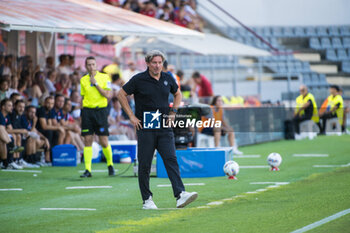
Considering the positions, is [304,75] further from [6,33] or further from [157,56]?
[157,56]

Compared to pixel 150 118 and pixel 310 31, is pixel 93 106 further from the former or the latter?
pixel 310 31

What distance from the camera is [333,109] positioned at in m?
26.2

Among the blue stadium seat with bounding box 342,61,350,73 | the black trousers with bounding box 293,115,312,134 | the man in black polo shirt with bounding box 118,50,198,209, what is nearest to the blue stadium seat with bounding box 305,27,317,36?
the blue stadium seat with bounding box 342,61,350,73

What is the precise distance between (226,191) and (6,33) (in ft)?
38.9

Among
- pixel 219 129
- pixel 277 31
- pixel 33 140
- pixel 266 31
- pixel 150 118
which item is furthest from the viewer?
pixel 277 31

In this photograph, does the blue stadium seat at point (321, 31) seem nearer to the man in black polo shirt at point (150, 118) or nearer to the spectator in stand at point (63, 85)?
the spectator in stand at point (63, 85)

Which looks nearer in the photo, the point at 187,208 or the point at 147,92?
the point at 187,208

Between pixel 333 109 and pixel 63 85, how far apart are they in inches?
448

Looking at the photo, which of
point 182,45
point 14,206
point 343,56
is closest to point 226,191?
point 14,206

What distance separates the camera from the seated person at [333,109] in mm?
26219

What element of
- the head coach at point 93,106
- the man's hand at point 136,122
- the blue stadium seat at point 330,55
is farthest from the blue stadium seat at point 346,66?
the man's hand at point 136,122

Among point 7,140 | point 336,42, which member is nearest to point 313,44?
point 336,42

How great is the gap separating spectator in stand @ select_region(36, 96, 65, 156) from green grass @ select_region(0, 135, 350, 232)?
101 inches

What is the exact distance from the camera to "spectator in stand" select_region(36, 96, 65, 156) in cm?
1653
